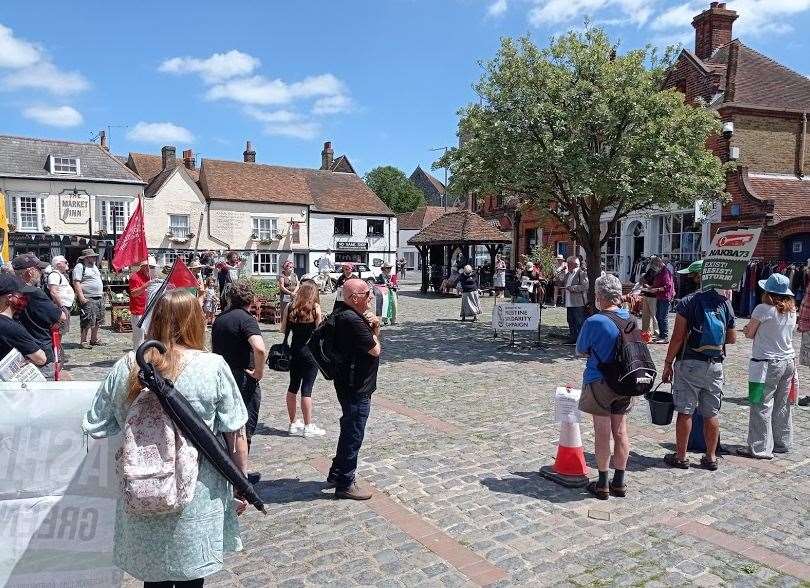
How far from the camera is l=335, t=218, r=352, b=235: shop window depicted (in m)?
A: 42.7

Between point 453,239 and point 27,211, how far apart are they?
2325cm

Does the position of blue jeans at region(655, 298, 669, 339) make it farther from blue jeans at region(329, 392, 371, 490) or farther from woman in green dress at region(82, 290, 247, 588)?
woman in green dress at region(82, 290, 247, 588)

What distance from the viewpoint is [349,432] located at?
4.77 m

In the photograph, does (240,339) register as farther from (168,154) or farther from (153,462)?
(168,154)

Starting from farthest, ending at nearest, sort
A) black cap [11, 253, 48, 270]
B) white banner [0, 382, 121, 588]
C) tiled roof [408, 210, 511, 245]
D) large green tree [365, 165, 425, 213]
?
large green tree [365, 165, 425, 213], tiled roof [408, 210, 511, 245], black cap [11, 253, 48, 270], white banner [0, 382, 121, 588]

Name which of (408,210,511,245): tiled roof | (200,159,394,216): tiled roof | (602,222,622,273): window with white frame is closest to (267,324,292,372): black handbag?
(602,222,622,273): window with white frame

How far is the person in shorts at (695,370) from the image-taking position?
211 inches

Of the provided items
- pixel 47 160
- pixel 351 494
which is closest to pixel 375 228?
pixel 47 160

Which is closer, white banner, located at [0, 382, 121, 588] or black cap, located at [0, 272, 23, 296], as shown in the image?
white banner, located at [0, 382, 121, 588]

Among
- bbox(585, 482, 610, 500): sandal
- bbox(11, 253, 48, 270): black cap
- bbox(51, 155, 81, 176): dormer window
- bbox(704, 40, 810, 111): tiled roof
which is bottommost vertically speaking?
bbox(585, 482, 610, 500): sandal

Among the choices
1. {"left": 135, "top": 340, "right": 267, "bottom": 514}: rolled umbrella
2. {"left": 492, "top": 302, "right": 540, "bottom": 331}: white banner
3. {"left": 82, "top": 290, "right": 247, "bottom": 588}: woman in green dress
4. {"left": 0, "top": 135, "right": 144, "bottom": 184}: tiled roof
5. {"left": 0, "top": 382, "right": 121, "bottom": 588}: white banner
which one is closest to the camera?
{"left": 135, "top": 340, "right": 267, "bottom": 514}: rolled umbrella

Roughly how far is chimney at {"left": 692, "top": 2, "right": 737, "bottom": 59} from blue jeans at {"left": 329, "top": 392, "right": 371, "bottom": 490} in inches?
955

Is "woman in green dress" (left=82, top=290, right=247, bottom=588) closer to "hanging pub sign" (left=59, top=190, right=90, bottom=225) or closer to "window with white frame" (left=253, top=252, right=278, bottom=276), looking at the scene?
"hanging pub sign" (left=59, top=190, right=90, bottom=225)

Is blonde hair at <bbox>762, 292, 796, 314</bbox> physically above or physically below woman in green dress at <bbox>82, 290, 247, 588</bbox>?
above
